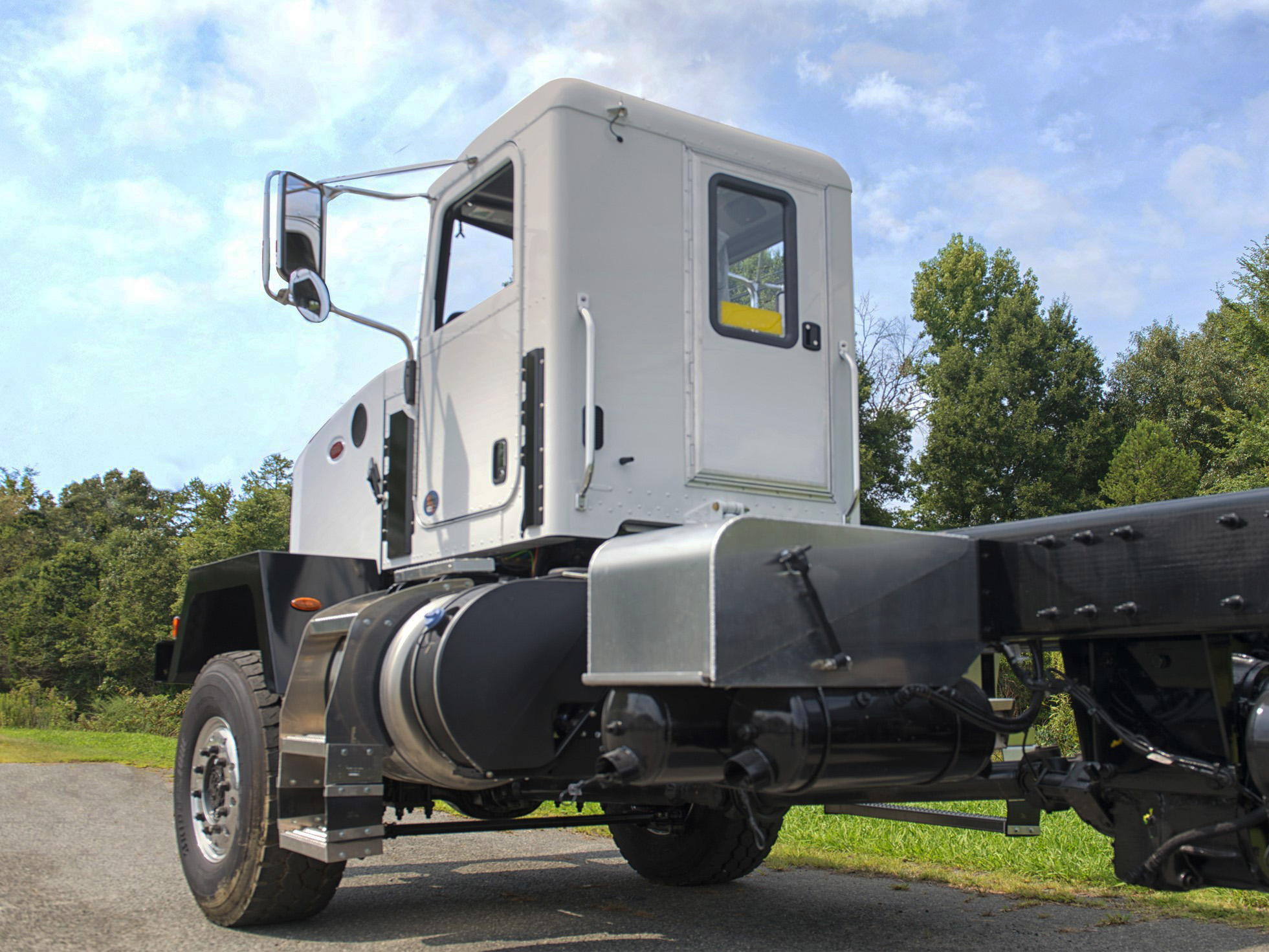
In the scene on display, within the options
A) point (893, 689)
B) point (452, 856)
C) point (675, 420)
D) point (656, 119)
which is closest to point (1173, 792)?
point (893, 689)

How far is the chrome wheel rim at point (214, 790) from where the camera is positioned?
462 cm

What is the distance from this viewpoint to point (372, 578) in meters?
5.08

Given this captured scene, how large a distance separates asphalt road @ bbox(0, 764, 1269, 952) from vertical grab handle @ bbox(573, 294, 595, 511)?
1841 millimetres

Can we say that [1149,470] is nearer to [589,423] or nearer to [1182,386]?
[1182,386]

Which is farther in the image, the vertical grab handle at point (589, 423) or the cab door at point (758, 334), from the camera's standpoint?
the cab door at point (758, 334)

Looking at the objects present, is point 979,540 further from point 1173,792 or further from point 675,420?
point 675,420

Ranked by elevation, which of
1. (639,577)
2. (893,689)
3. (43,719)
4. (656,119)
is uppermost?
(656,119)

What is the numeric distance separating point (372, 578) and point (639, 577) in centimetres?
242

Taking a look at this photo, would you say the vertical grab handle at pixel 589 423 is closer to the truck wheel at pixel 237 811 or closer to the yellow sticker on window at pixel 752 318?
the yellow sticker on window at pixel 752 318

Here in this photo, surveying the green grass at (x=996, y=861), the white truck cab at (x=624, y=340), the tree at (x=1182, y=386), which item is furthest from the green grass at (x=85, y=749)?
the tree at (x=1182, y=386)

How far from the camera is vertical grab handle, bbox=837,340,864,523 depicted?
4.64 metres

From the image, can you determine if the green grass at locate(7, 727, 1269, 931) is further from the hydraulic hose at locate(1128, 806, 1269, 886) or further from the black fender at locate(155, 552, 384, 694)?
the black fender at locate(155, 552, 384, 694)

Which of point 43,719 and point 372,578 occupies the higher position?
point 372,578

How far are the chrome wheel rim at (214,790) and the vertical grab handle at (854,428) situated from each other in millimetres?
2733
